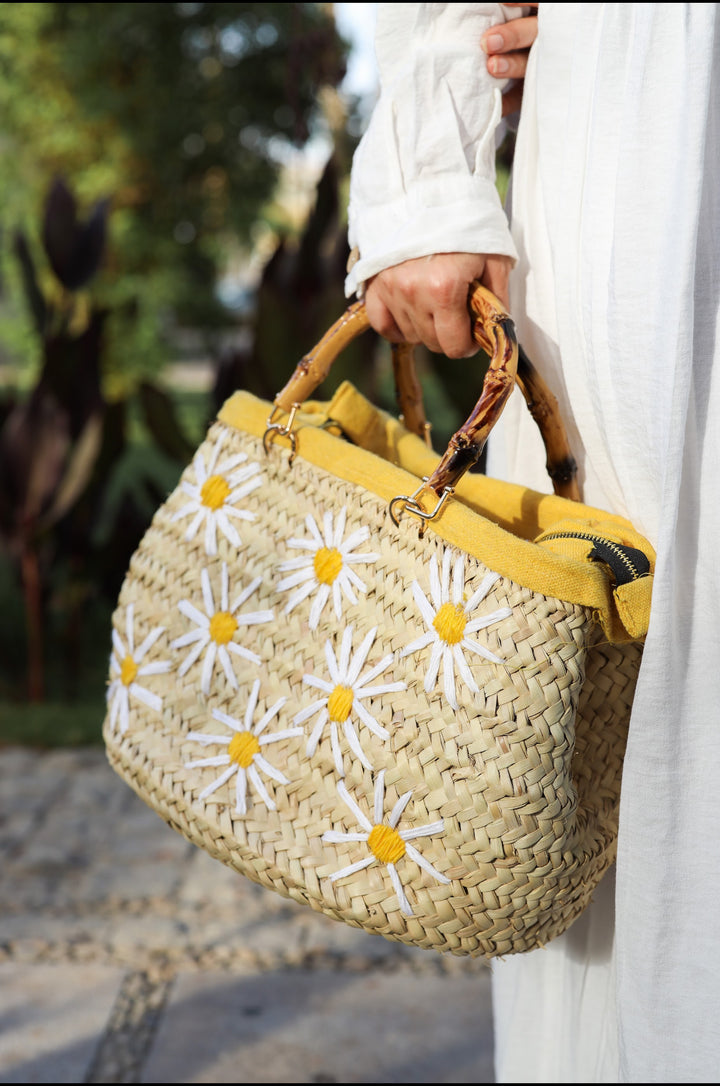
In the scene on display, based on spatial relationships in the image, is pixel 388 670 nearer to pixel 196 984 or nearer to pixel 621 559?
pixel 621 559

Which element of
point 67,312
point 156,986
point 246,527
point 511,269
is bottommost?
point 156,986

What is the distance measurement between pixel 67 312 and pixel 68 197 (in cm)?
32

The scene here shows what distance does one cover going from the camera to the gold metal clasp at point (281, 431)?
1.07 m

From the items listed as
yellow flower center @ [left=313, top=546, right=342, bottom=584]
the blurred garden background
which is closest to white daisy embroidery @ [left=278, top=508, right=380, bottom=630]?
yellow flower center @ [left=313, top=546, right=342, bottom=584]

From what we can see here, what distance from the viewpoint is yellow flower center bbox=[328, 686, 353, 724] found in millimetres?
935

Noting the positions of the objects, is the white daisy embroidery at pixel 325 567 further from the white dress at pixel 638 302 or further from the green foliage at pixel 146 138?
the green foliage at pixel 146 138

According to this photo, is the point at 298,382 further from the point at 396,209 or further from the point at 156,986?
the point at 156,986

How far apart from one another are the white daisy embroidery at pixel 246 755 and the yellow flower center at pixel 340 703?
0.15 feet

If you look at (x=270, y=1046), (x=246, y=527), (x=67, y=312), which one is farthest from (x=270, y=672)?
(x=67, y=312)

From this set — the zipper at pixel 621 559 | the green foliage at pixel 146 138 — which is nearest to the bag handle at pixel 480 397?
the zipper at pixel 621 559

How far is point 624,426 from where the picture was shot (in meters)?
0.90

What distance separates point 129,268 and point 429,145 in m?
9.65

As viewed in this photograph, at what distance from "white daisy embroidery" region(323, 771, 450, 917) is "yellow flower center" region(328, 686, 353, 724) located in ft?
0.20

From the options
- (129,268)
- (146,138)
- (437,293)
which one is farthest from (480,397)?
(129,268)
